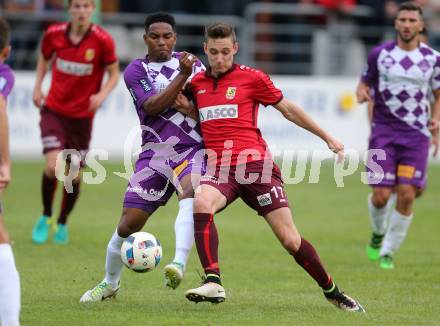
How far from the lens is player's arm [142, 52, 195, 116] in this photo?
7645 millimetres

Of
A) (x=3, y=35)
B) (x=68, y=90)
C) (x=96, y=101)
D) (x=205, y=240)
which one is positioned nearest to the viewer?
(x=3, y=35)

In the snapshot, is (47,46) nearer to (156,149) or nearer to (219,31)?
(156,149)

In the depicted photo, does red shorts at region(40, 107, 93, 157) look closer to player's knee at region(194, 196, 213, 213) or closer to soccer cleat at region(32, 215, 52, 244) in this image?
soccer cleat at region(32, 215, 52, 244)

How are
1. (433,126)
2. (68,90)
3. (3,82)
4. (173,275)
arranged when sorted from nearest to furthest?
(3,82), (173,275), (433,126), (68,90)

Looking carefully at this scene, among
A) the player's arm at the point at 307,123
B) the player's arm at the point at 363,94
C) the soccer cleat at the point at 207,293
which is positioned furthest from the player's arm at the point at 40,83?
the soccer cleat at the point at 207,293

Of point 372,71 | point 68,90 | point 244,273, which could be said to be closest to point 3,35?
point 244,273

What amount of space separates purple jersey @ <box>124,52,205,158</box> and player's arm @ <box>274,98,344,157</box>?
75 centimetres

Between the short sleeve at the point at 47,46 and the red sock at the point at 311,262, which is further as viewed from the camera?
the short sleeve at the point at 47,46

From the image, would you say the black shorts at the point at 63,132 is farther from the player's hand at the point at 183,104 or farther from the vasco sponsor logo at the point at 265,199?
the vasco sponsor logo at the point at 265,199

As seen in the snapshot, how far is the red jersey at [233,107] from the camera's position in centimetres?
803

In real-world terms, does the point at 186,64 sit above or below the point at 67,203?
above

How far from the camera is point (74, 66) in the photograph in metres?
12.6

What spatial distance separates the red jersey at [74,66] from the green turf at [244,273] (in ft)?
5.40

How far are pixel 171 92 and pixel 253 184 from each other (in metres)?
0.94
